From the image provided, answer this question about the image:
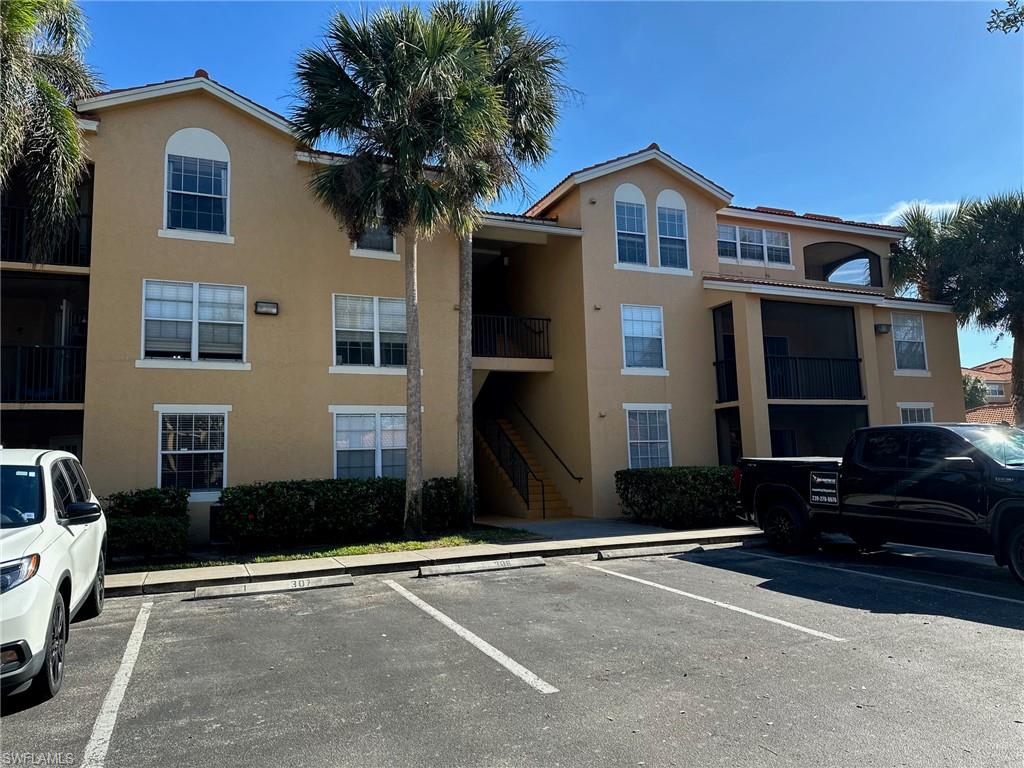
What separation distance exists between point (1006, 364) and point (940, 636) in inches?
2169

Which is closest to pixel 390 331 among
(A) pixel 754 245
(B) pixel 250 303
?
(B) pixel 250 303

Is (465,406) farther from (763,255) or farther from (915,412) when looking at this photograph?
(915,412)

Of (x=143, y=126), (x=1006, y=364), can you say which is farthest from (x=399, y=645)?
(x=1006, y=364)

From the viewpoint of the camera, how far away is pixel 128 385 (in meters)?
13.5

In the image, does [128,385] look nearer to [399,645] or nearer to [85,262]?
[85,262]

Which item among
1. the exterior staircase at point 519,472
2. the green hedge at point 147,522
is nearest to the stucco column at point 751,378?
the exterior staircase at point 519,472

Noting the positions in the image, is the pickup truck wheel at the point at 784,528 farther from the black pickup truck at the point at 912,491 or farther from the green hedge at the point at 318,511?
the green hedge at the point at 318,511

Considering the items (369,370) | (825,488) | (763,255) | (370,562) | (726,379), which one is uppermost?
(763,255)

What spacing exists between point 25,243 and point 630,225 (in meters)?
13.5

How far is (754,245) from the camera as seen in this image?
21328 millimetres

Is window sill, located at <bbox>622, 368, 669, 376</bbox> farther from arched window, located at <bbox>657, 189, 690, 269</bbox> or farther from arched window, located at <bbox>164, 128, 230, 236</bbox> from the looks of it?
arched window, located at <bbox>164, 128, 230, 236</bbox>

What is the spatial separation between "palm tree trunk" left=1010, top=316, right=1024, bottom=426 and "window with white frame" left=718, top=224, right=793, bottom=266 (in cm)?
666

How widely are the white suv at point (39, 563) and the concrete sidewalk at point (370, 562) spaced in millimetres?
2519

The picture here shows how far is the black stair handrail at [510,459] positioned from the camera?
17.8m
